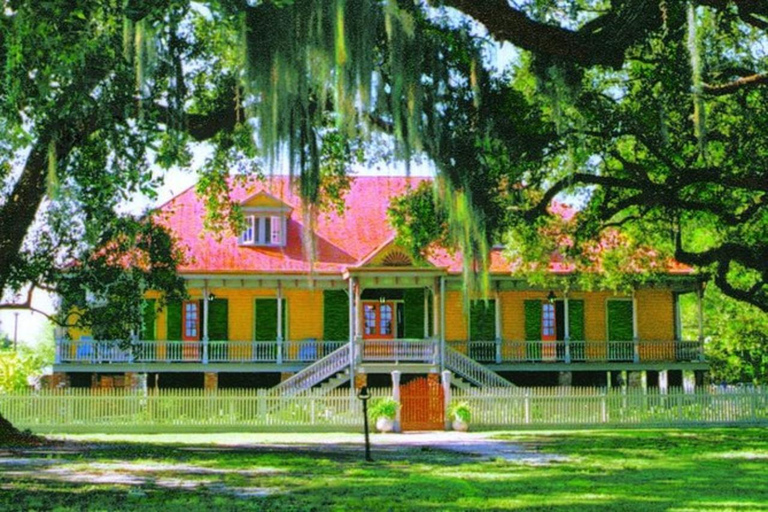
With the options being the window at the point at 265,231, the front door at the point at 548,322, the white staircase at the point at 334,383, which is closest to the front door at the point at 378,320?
the window at the point at 265,231

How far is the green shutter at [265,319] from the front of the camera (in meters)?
33.3

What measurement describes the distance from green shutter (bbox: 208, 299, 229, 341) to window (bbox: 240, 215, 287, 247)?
210 cm

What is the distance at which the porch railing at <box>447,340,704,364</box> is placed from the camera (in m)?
32.1

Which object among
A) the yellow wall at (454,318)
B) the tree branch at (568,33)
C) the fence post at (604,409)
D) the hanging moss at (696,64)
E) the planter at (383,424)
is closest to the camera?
the hanging moss at (696,64)

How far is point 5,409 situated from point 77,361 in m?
6.14

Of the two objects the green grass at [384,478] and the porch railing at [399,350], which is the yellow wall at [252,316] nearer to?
the porch railing at [399,350]

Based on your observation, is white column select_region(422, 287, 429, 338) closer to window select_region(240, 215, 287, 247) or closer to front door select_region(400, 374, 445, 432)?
window select_region(240, 215, 287, 247)

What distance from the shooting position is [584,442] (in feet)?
69.3

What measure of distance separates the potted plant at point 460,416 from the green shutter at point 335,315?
8.29 meters

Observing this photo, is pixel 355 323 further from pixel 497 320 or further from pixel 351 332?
pixel 497 320

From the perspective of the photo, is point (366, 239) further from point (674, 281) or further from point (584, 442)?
point (584, 442)

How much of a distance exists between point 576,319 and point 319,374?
29.9 feet

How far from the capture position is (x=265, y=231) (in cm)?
3331

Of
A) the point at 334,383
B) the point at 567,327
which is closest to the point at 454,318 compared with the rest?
the point at 567,327
